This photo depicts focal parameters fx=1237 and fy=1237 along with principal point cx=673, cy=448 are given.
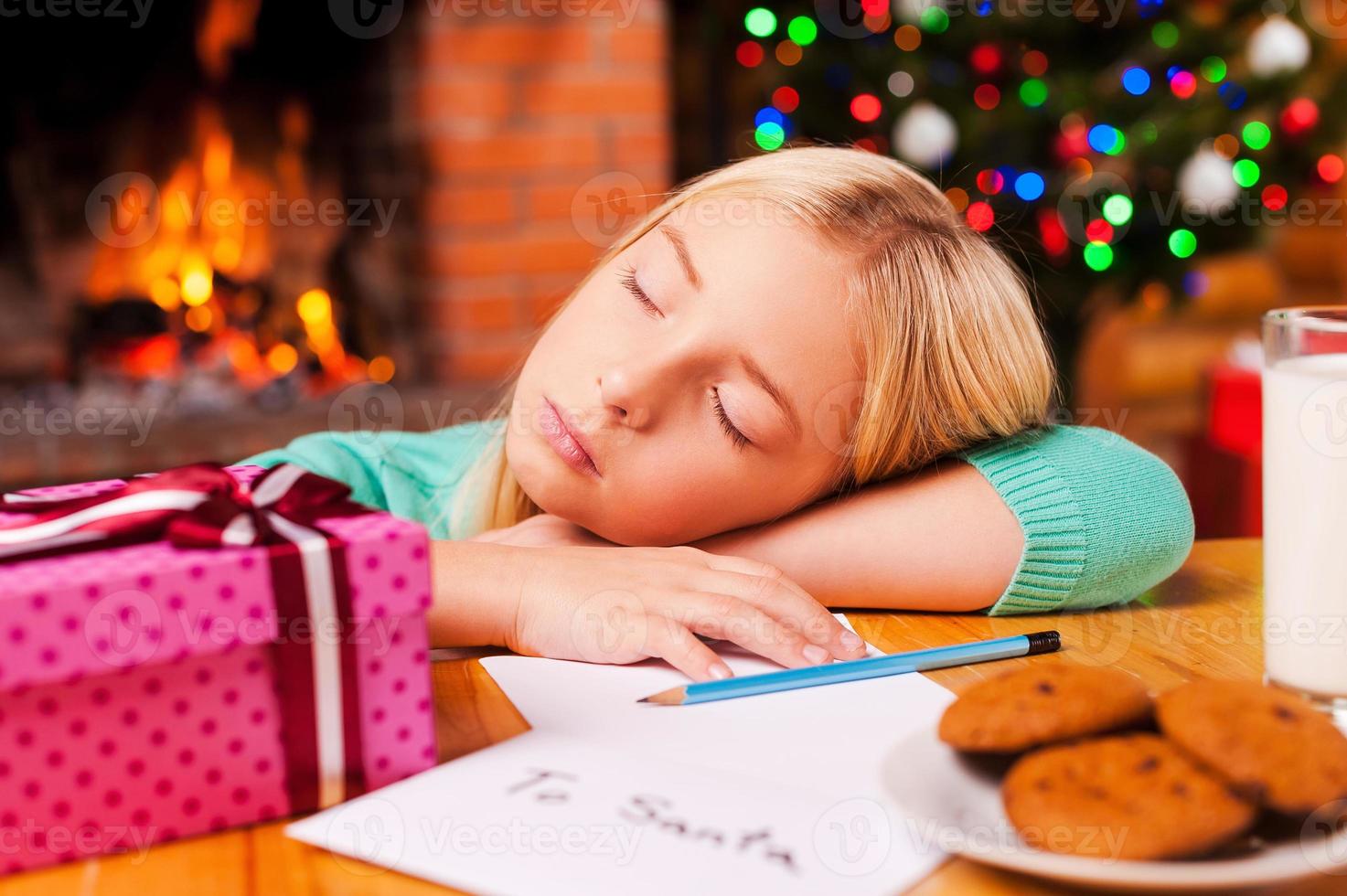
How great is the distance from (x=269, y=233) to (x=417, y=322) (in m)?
0.34

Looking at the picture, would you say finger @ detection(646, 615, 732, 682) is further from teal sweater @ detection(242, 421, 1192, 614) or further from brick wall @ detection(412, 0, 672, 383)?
brick wall @ detection(412, 0, 672, 383)

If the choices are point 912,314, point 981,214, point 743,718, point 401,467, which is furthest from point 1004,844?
point 981,214

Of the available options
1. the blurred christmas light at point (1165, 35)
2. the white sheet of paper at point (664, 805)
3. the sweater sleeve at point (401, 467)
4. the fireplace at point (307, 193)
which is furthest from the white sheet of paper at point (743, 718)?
the blurred christmas light at point (1165, 35)

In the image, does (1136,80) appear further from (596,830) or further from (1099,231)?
(596,830)

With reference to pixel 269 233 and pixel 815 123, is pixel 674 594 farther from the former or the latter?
pixel 269 233

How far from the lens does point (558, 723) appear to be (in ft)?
1.89

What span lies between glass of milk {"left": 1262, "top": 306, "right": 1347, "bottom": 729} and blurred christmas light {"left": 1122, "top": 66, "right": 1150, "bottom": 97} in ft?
5.45

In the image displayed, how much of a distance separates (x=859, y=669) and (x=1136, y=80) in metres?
1.76

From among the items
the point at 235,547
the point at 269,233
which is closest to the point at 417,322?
the point at 269,233

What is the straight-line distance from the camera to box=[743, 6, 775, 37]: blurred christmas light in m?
2.17

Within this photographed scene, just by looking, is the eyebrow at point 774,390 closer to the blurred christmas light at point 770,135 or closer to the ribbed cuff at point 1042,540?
the ribbed cuff at point 1042,540

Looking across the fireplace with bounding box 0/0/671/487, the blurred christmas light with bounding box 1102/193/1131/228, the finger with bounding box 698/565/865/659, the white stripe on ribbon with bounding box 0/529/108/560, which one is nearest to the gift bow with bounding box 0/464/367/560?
the white stripe on ribbon with bounding box 0/529/108/560

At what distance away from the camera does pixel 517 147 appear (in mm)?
2166

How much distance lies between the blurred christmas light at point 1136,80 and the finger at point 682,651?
5.76ft
